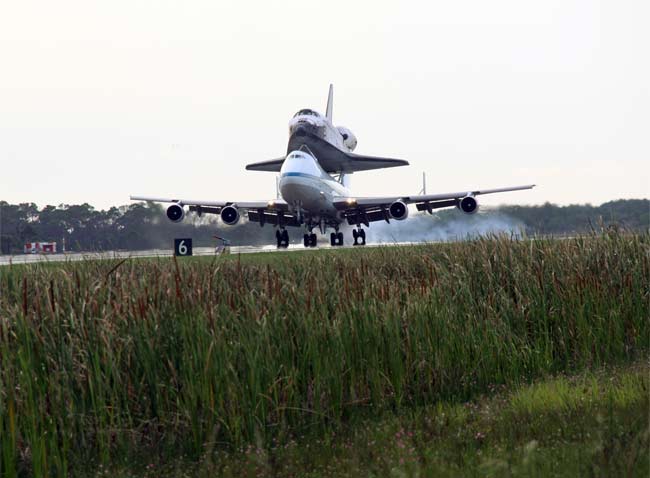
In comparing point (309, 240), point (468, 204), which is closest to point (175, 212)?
point (309, 240)

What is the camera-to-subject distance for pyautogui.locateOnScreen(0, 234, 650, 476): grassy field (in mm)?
7777

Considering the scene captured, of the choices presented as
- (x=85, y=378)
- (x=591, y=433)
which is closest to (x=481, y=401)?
(x=591, y=433)

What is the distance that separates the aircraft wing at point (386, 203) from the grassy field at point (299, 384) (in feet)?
105

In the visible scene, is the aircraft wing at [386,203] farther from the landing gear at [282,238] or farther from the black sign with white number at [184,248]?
the black sign with white number at [184,248]

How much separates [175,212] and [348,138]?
48.8 meters

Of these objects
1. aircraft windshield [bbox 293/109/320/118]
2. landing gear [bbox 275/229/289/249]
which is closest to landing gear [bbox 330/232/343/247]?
landing gear [bbox 275/229/289/249]

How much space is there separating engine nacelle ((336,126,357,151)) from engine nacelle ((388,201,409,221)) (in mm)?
44130

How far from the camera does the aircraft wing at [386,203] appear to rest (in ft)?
146

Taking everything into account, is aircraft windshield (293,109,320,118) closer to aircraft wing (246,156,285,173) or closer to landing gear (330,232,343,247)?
aircraft wing (246,156,285,173)

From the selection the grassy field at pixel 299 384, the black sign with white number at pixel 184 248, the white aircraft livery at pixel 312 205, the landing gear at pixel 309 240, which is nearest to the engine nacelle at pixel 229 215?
the white aircraft livery at pixel 312 205

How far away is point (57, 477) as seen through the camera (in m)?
7.86

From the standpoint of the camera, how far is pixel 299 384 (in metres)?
9.68

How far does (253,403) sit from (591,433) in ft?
12.8

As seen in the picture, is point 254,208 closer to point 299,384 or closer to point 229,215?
A: point 229,215
